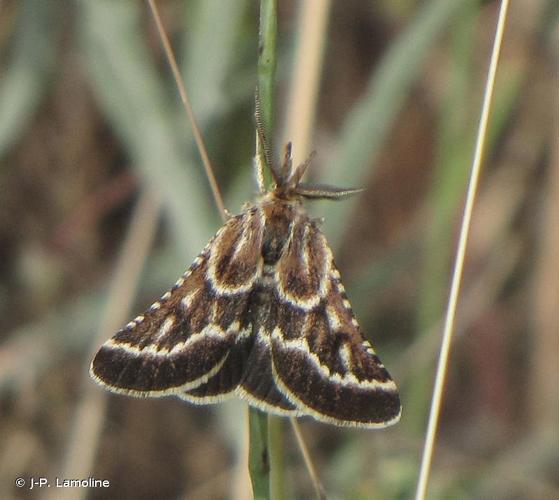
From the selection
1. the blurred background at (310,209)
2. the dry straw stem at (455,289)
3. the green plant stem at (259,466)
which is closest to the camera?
the green plant stem at (259,466)

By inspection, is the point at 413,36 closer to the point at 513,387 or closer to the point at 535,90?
the point at 535,90

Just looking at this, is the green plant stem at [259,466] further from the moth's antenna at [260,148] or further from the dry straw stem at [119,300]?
the dry straw stem at [119,300]

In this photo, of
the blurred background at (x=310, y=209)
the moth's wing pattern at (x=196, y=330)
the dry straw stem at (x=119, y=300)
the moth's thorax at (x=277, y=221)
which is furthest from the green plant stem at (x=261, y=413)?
the dry straw stem at (x=119, y=300)

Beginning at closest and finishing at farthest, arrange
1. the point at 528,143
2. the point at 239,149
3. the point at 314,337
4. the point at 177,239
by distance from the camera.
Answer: the point at 314,337 → the point at 177,239 → the point at 239,149 → the point at 528,143

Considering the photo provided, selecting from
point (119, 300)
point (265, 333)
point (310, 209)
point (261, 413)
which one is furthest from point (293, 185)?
point (119, 300)

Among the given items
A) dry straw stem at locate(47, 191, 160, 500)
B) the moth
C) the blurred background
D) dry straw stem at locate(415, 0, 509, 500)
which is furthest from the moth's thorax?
dry straw stem at locate(47, 191, 160, 500)

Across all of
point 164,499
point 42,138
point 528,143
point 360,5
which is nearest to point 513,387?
point 528,143

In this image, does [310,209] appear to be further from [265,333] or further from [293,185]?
[265,333]
